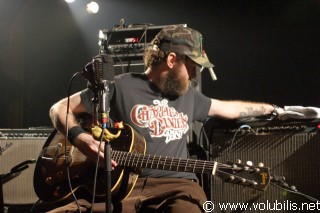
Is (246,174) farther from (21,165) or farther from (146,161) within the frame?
(21,165)

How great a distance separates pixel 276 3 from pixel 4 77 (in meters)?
3.69

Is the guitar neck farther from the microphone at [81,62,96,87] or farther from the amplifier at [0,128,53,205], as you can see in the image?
the amplifier at [0,128,53,205]

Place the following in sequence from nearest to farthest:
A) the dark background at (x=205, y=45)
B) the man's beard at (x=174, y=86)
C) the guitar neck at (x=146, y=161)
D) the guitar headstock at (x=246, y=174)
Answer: the guitar headstock at (x=246, y=174) < the guitar neck at (x=146, y=161) < the man's beard at (x=174, y=86) < the dark background at (x=205, y=45)

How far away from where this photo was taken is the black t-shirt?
2.49m

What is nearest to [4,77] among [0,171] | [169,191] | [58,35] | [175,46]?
[58,35]

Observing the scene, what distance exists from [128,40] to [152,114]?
1.05 meters

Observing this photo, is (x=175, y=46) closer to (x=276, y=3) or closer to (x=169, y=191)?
(x=169, y=191)

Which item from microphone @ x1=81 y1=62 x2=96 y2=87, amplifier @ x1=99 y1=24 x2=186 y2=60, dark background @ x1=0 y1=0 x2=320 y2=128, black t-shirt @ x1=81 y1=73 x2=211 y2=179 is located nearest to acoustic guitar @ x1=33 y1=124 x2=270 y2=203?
black t-shirt @ x1=81 y1=73 x2=211 y2=179

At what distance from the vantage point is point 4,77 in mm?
5484

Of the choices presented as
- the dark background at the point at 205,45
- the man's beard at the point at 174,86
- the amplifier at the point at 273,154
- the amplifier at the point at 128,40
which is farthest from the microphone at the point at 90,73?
the dark background at the point at 205,45

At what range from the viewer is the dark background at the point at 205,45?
194 inches

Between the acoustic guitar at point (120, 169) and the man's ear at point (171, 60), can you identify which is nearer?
the acoustic guitar at point (120, 169)

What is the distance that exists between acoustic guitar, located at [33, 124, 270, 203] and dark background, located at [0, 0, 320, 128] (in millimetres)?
2984

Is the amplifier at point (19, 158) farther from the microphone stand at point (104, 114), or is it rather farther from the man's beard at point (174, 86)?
the microphone stand at point (104, 114)
